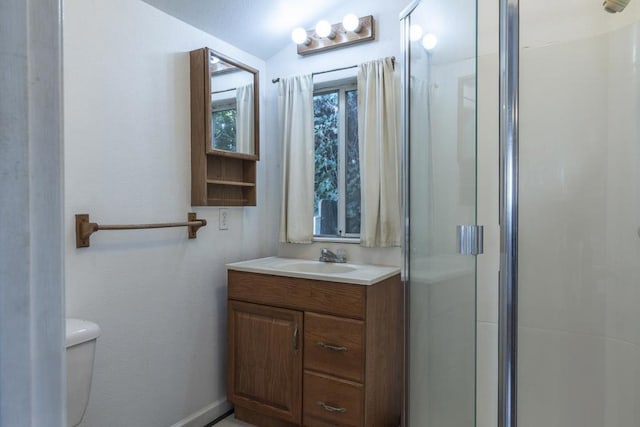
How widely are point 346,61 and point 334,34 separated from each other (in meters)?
0.16

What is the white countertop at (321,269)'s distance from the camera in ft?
5.87

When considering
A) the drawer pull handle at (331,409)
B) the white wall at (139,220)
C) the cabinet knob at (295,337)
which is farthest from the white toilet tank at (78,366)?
the drawer pull handle at (331,409)

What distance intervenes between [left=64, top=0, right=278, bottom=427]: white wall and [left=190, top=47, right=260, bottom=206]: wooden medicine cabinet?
63 mm

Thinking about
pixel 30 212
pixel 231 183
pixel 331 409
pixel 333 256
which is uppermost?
pixel 231 183

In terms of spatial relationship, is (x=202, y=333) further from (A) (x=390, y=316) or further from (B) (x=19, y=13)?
(B) (x=19, y=13)

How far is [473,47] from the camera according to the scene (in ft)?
4.95

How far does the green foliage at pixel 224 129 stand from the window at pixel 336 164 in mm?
533

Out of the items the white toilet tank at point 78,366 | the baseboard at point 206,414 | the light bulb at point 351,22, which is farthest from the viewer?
the light bulb at point 351,22

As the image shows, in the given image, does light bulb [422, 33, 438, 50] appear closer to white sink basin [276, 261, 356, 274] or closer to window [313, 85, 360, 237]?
window [313, 85, 360, 237]

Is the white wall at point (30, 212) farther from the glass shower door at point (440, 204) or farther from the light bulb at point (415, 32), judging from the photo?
the light bulb at point (415, 32)

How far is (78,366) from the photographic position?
135 centimetres

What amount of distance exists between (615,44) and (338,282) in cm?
138

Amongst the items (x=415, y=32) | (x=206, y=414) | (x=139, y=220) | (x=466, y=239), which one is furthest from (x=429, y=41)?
(x=206, y=414)

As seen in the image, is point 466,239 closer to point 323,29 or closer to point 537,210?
point 537,210
